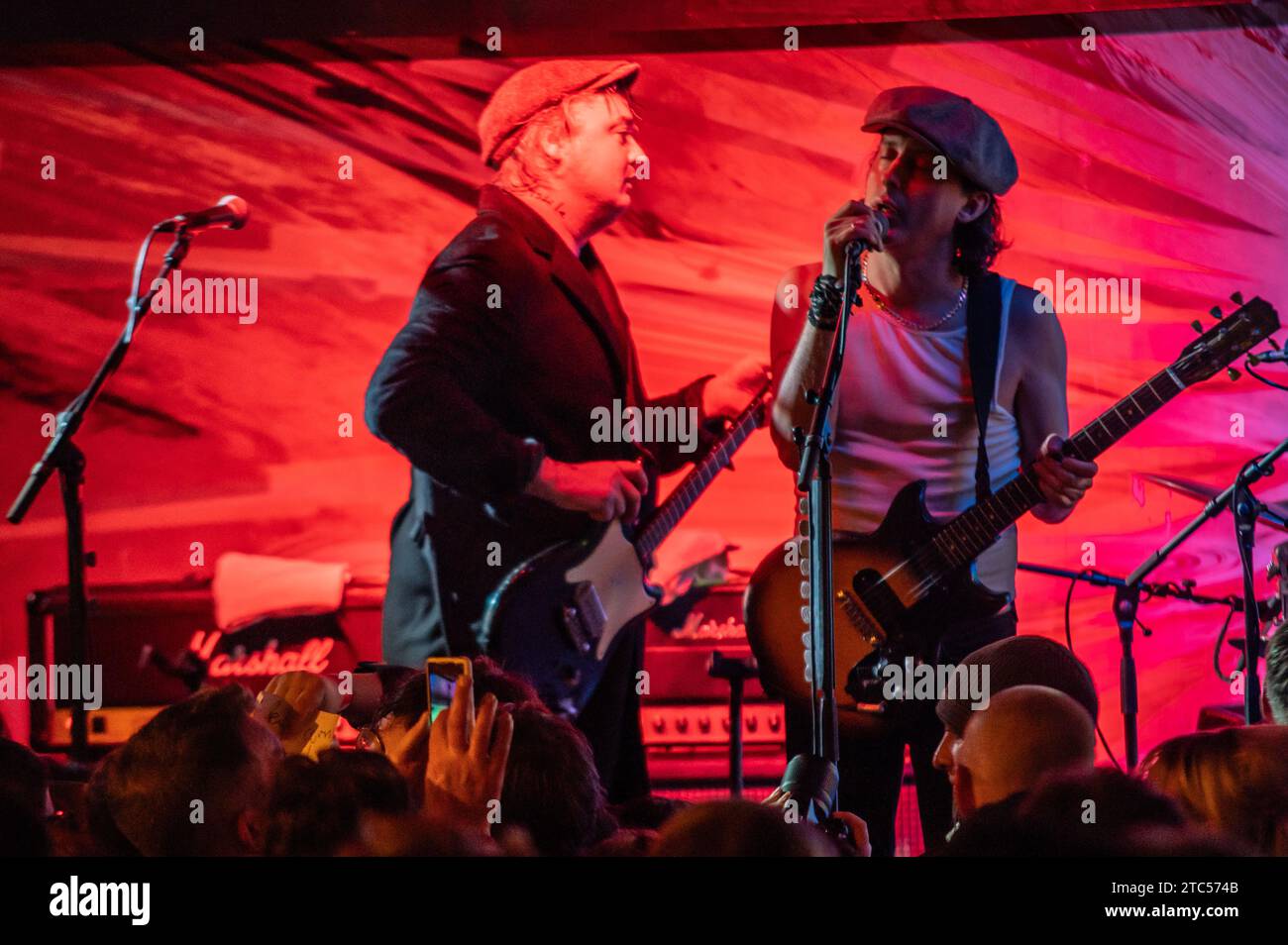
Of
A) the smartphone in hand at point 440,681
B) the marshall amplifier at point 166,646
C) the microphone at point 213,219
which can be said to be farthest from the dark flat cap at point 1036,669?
the microphone at point 213,219

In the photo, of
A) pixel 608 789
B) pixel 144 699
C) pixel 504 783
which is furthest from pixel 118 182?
pixel 504 783

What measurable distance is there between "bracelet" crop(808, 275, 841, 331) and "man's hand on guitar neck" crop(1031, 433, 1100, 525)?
3.24ft

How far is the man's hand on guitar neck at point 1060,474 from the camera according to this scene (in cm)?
396

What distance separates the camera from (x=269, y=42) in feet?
15.0

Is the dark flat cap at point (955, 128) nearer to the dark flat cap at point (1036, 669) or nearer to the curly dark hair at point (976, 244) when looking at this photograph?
the curly dark hair at point (976, 244)

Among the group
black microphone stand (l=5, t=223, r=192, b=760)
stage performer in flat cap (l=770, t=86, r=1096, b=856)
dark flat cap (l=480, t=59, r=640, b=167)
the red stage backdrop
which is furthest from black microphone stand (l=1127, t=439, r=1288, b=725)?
black microphone stand (l=5, t=223, r=192, b=760)

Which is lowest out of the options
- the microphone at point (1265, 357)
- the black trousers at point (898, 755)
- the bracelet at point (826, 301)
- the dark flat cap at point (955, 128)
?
the black trousers at point (898, 755)

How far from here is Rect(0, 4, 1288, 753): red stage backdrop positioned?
4383 mm

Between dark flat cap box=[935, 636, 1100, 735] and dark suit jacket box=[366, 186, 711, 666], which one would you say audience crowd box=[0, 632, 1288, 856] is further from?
dark suit jacket box=[366, 186, 711, 666]

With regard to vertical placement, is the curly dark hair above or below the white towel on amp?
above

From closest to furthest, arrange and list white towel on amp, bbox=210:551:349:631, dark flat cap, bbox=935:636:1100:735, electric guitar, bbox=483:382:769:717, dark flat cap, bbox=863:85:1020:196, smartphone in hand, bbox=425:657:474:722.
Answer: smartphone in hand, bbox=425:657:474:722 < dark flat cap, bbox=935:636:1100:735 < dark flat cap, bbox=863:85:1020:196 < electric guitar, bbox=483:382:769:717 < white towel on amp, bbox=210:551:349:631

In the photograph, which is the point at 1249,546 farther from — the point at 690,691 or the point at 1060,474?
the point at 690,691

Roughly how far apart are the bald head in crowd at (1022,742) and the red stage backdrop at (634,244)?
2044mm
